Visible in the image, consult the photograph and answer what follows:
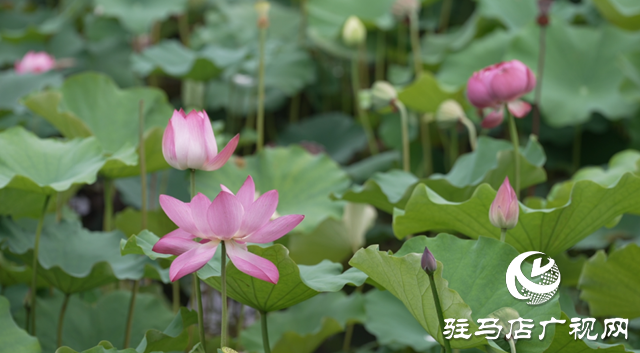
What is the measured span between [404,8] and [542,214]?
1124mm

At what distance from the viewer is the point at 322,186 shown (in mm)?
1317

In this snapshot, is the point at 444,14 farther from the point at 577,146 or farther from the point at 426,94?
the point at 426,94

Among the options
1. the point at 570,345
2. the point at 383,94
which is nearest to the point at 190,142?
the point at 570,345

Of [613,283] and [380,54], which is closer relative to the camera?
[613,283]

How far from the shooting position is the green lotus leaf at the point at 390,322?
107 cm

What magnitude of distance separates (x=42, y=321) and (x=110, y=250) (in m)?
0.19

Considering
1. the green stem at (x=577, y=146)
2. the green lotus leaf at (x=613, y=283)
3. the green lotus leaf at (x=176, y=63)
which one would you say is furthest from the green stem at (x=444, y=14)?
the green lotus leaf at (x=613, y=283)

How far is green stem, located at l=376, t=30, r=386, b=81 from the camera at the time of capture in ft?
7.16

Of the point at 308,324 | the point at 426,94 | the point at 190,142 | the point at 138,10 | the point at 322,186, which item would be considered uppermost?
the point at 190,142

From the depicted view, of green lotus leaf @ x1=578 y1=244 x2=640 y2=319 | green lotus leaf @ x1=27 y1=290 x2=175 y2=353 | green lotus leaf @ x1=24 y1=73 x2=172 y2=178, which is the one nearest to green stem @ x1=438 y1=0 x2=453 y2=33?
green lotus leaf @ x1=24 y1=73 x2=172 y2=178

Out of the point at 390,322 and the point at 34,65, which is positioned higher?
the point at 34,65

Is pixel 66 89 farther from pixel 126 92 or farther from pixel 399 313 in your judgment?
pixel 399 313

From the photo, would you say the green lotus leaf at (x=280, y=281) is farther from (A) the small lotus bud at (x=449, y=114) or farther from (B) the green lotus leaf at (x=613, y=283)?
(A) the small lotus bud at (x=449, y=114)

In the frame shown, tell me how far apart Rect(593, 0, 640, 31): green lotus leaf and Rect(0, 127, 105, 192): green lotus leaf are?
143cm
